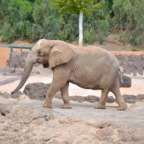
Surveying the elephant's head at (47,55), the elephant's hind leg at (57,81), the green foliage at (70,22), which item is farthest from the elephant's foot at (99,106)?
the green foliage at (70,22)

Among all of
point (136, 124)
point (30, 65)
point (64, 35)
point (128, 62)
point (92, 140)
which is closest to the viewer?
point (92, 140)

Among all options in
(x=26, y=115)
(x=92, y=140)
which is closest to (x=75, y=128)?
(x=92, y=140)

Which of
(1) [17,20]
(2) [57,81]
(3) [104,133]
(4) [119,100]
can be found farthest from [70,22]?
(3) [104,133]

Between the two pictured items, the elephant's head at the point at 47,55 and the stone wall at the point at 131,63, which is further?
the stone wall at the point at 131,63

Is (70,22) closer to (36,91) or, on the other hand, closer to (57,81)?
(36,91)

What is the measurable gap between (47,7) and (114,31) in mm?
7500

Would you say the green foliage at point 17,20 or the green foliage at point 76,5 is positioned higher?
the green foliage at point 76,5

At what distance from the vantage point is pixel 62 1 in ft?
88.9

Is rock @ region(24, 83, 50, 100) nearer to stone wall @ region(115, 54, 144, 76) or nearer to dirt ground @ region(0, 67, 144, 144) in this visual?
dirt ground @ region(0, 67, 144, 144)

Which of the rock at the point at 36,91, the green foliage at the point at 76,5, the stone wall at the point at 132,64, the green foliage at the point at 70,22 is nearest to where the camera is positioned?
the rock at the point at 36,91

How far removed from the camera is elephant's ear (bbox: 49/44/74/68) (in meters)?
7.21

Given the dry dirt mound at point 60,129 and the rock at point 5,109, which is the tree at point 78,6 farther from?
the dry dirt mound at point 60,129

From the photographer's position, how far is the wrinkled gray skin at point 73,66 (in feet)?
23.8

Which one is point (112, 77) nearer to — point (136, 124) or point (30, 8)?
point (136, 124)
